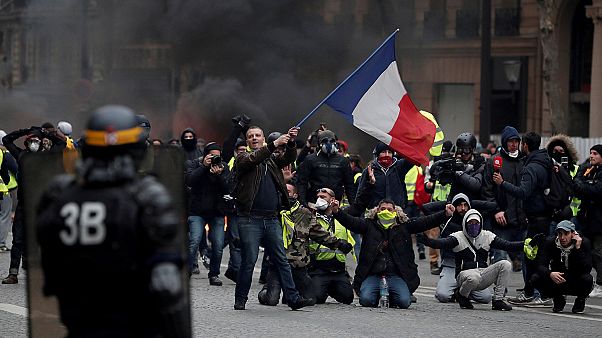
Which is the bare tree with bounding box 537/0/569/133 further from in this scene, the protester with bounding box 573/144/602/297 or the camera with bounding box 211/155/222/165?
the camera with bounding box 211/155/222/165

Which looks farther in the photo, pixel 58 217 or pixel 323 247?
pixel 323 247

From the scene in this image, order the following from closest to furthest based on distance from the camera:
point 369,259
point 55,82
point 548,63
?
point 369,259
point 548,63
point 55,82

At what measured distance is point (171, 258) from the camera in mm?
5137

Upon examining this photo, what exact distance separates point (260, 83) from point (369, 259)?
18.9m

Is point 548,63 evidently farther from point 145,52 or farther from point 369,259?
point 369,259

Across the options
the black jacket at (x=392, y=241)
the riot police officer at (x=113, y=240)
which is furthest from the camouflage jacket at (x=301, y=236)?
the riot police officer at (x=113, y=240)

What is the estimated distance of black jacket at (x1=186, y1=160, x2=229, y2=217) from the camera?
1422 centimetres

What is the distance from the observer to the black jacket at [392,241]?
12320mm

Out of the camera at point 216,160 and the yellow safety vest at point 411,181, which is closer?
the camera at point 216,160

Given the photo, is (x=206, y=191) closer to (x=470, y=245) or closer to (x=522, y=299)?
(x=470, y=245)

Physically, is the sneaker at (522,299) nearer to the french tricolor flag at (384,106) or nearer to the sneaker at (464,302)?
the sneaker at (464,302)

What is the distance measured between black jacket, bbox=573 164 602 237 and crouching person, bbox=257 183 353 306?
8.57 ft

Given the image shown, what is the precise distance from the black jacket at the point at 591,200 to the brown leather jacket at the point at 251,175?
11.1 ft

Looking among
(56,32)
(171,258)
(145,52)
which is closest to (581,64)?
(145,52)
